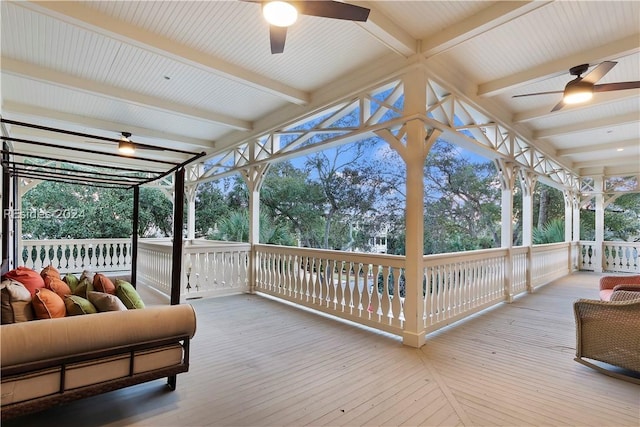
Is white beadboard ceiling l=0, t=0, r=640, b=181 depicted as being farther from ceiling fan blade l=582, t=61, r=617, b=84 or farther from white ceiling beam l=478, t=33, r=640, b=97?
ceiling fan blade l=582, t=61, r=617, b=84

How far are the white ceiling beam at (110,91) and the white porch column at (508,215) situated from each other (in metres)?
4.72

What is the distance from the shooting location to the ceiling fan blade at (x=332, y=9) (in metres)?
1.98

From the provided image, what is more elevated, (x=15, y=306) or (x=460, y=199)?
(x=460, y=199)

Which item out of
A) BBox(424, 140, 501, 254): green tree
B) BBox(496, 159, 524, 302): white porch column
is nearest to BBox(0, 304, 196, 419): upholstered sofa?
BBox(496, 159, 524, 302): white porch column

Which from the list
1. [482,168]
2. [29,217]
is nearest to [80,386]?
[482,168]

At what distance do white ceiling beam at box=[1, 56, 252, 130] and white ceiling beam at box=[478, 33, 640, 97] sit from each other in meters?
4.17

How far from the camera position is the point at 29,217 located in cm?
1195

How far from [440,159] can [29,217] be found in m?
15.6

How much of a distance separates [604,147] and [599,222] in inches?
133

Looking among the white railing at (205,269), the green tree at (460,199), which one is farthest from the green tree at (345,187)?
the white railing at (205,269)

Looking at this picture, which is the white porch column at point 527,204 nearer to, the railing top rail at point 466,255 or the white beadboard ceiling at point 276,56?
the white beadboard ceiling at point 276,56

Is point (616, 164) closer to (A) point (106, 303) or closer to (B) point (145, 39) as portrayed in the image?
(B) point (145, 39)

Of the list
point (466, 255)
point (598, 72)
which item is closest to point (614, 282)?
point (466, 255)

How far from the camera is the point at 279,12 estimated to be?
2.04 m
